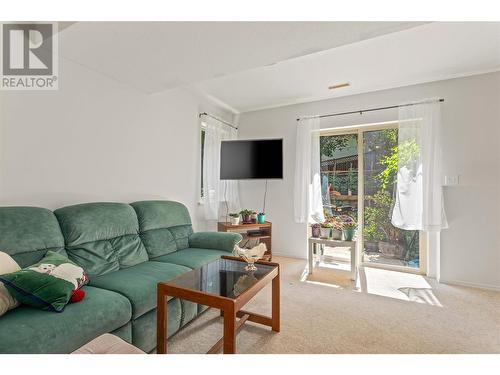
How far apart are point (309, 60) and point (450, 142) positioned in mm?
1972

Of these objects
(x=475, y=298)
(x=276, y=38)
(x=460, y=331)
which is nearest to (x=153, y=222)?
(x=276, y=38)

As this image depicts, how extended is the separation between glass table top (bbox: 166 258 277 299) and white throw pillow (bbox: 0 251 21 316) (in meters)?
0.75

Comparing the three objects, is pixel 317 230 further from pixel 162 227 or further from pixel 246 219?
pixel 162 227

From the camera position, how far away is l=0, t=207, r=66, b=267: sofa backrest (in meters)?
1.53

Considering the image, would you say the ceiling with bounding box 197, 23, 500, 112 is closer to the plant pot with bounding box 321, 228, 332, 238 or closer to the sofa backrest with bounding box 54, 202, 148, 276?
the plant pot with bounding box 321, 228, 332, 238

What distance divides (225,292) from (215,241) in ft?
4.09

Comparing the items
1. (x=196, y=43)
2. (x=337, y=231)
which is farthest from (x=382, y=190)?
(x=196, y=43)

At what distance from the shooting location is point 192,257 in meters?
2.34

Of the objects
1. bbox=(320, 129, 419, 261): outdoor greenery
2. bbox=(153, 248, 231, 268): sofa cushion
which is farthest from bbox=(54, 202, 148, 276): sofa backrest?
bbox=(320, 129, 419, 261): outdoor greenery

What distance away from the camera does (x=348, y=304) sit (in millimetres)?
2383

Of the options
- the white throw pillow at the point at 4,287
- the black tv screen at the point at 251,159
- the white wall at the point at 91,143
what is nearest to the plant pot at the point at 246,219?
the black tv screen at the point at 251,159

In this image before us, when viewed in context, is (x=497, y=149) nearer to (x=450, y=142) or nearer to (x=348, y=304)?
(x=450, y=142)

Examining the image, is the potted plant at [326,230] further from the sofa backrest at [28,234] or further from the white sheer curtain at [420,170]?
the sofa backrest at [28,234]

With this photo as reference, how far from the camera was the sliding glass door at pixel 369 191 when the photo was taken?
3380 mm
